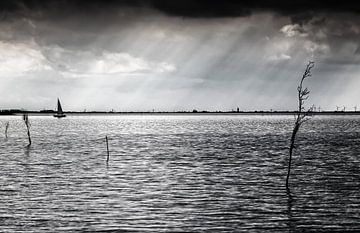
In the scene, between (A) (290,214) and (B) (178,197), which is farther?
(B) (178,197)

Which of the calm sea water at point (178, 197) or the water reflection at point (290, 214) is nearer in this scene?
the water reflection at point (290, 214)

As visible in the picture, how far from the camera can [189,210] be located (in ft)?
98.6

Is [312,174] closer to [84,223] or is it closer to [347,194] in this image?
[347,194]

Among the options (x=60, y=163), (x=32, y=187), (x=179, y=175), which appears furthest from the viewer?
(x=60, y=163)

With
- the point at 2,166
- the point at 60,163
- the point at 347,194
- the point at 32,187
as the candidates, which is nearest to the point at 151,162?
the point at 60,163

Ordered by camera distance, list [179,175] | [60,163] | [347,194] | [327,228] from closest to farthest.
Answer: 1. [327,228]
2. [347,194]
3. [179,175]
4. [60,163]

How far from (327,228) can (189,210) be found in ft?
28.3

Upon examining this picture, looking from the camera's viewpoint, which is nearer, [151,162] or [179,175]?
[179,175]

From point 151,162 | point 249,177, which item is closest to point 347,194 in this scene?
point 249,177

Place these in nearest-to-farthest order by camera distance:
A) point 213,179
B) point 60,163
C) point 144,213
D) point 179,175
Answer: point 144,213, point 213,179, point 179,175, point 60,163

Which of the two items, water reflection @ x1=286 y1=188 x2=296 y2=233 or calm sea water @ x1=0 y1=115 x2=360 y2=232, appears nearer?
water reflection @ x1=286 y1=188 x2=296 y2=233

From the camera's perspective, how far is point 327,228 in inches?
1013

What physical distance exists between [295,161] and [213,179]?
2309 cm

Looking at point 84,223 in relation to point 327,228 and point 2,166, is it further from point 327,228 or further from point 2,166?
point 2,166
